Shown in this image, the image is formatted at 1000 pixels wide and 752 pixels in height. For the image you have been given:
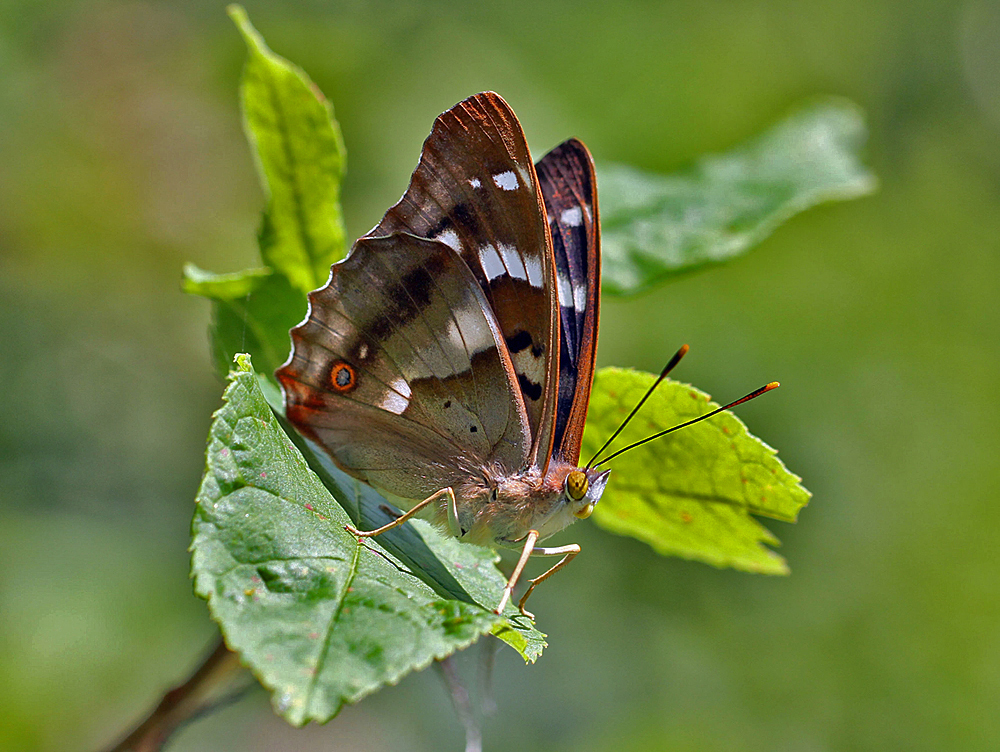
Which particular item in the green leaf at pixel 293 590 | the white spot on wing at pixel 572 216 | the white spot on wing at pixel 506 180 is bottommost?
the green leaf at pixel 293 590

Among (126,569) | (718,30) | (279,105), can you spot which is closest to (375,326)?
(279,105)

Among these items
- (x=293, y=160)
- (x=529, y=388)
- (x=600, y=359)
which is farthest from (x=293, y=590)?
(x=600, y=359)

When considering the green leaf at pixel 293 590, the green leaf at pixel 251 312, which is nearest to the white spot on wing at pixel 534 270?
the green leaf at pixel 251 312

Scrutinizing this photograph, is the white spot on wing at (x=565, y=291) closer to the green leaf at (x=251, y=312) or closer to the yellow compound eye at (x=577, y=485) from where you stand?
the yellow compound eye at (x=577, y=485)

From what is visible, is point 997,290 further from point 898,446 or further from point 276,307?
point 276,307

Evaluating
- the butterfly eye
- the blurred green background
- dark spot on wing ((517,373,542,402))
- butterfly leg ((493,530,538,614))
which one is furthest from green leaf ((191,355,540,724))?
the blurred green background

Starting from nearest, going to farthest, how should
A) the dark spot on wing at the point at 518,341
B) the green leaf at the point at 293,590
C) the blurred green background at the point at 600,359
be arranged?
the green leaf at the point at 293,590, the dark spot on wing at the point at 518,341, the blurred green background at the point at 600,359

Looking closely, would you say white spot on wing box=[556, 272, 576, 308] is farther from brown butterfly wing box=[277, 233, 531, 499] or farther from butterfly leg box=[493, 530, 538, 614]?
butterfly leg box=[493, 530, 538, 614]
